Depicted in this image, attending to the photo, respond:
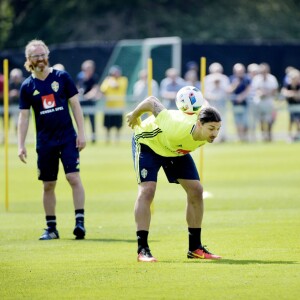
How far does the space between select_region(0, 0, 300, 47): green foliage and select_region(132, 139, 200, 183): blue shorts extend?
141 ft

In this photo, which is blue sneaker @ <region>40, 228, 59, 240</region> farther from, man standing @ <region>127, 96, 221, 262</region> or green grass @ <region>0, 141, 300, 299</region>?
man standing @ <region>127, 96, 221, 262</region>

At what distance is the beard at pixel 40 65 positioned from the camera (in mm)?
13500

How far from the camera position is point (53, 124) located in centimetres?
1370

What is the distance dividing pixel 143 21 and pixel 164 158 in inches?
1827

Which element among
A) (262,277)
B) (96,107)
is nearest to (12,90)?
(96,107)

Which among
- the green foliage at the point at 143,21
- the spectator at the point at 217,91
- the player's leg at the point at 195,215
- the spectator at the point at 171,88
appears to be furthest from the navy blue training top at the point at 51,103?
the green foliage at the point at 143,21

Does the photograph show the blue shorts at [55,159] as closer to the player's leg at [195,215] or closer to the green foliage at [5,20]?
the player's leg at [195,215]

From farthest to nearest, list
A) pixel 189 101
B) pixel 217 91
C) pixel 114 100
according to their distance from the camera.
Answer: pixel 114 100 → pixel 217 91 → pixel 189 101

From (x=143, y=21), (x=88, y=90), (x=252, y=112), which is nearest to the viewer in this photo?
(x=88, y=90)

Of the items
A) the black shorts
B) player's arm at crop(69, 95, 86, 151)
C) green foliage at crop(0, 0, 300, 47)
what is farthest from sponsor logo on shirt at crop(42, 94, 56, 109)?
green foliage at crop(0, 0, 300, 47)

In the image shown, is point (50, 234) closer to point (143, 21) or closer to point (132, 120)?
point (132, 120)

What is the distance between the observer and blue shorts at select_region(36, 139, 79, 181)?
13719mm

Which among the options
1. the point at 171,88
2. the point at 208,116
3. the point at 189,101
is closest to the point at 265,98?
the point at 171,88

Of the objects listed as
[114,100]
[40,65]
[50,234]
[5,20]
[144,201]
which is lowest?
[50,234]
